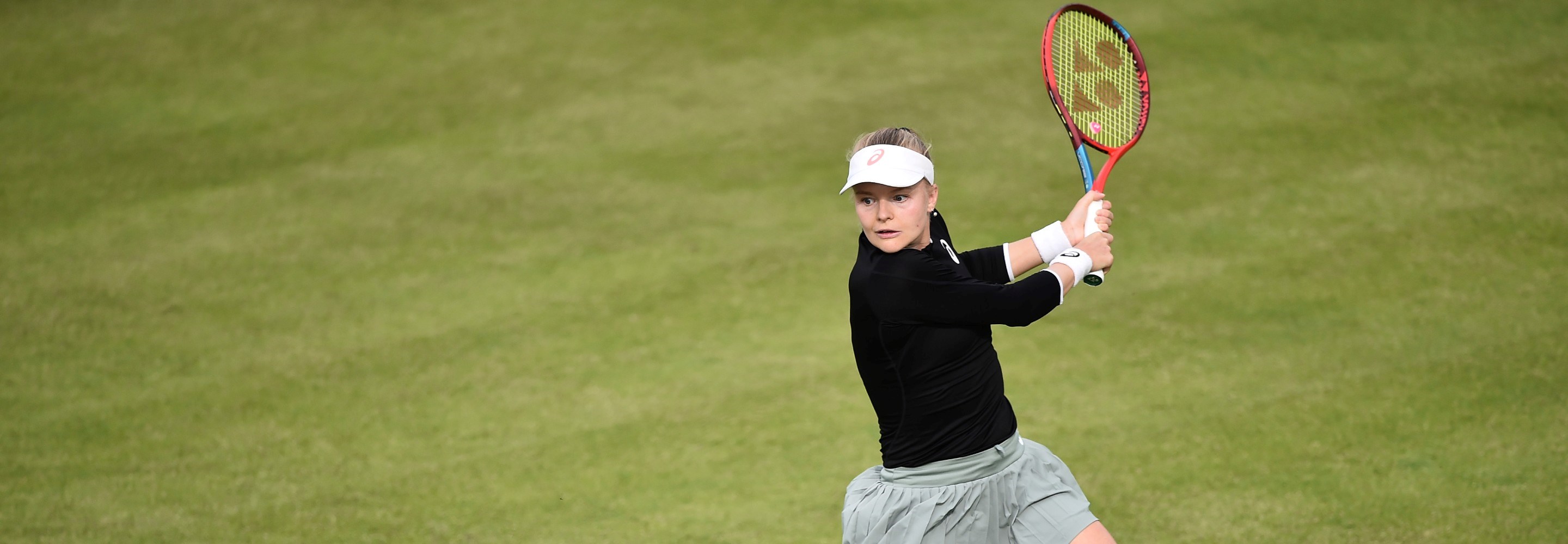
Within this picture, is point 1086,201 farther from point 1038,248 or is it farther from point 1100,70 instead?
point 1100,70

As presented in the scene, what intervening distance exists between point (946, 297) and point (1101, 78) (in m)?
1.92

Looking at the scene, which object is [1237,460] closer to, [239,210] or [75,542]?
[75,542]

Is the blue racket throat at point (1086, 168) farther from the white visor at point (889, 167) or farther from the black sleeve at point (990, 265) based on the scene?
the white visor at point (889, 167)

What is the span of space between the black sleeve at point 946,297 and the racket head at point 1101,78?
4.85 ft

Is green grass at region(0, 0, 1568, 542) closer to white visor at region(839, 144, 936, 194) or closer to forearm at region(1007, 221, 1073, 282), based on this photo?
forearm at region(1007, 221, 1073, 282)

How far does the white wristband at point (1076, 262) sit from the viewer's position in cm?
393

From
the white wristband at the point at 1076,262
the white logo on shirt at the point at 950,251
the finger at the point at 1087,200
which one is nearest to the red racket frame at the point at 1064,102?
the finger at the point at 1087,200

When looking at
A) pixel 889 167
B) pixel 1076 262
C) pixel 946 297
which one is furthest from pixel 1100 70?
pixel 946 297

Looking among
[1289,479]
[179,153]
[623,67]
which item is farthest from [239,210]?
[1289,479]

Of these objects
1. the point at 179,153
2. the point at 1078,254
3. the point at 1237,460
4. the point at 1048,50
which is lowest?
the point at 179,153

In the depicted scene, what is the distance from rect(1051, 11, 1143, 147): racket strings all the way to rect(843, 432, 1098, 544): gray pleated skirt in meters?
1.65

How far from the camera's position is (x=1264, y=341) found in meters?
6.95

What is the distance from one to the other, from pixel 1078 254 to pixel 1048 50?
1.05m

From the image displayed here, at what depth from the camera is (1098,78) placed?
5211mm
